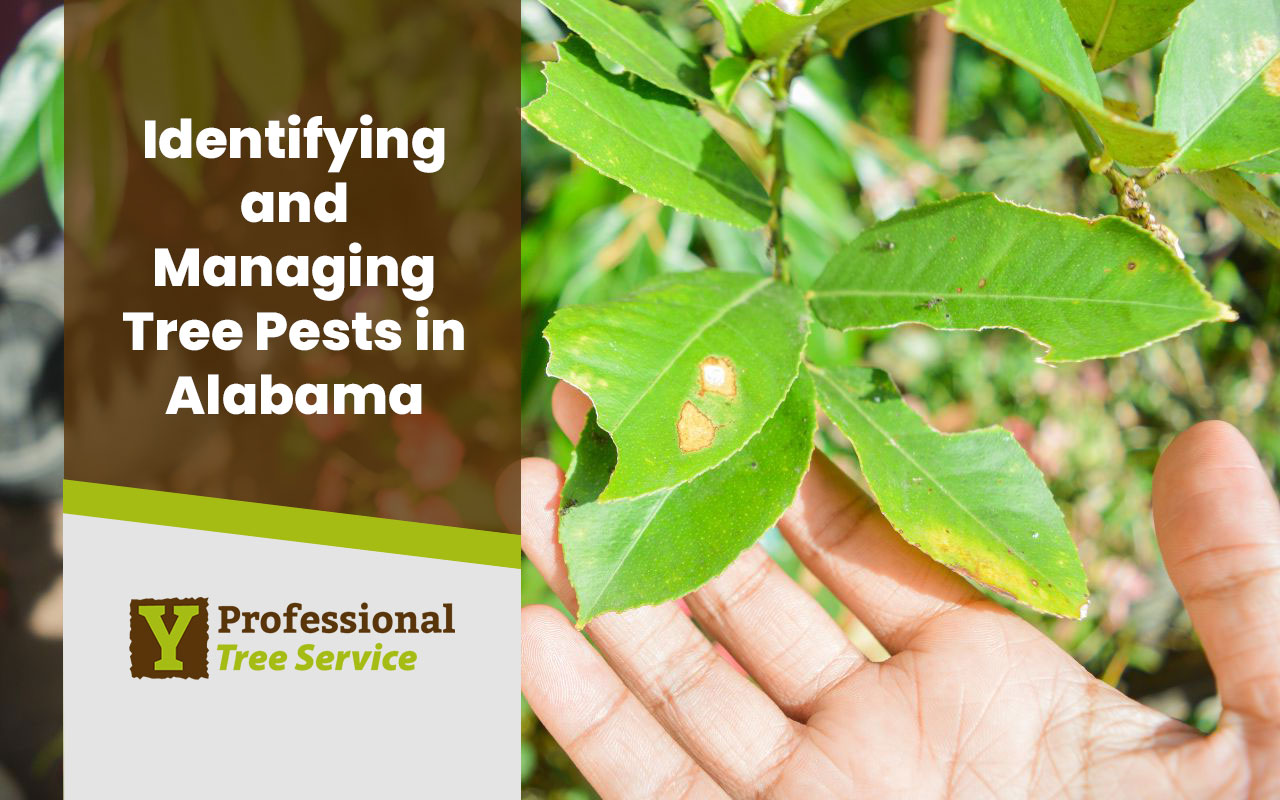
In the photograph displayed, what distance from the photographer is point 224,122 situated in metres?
1.23

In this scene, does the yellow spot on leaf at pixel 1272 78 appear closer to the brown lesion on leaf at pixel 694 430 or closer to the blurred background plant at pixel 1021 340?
the brown lesion on leaf at pixel 694 430

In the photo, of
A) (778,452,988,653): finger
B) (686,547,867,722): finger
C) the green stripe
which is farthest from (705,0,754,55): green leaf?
the green stripe

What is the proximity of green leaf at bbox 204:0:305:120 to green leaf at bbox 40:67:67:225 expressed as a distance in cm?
15

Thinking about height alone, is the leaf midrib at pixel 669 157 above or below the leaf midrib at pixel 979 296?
above

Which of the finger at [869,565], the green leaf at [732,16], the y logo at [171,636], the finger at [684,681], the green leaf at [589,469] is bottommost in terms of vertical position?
the y logo at [171,636]

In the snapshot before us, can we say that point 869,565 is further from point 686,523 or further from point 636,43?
point 636,43

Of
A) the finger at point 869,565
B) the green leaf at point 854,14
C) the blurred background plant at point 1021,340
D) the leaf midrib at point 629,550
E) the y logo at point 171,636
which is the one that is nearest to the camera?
the green leaf at point 854,14

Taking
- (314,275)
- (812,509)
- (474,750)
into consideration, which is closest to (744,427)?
(812,509)

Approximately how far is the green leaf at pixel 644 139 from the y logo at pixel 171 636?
1.06 m

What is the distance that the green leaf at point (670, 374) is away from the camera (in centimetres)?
49

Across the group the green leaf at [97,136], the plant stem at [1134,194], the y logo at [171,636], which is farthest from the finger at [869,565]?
the y logo at [171,636]

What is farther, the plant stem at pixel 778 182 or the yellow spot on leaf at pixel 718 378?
the plant stem at pixel 778 182

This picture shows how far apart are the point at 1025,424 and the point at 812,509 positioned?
88cm

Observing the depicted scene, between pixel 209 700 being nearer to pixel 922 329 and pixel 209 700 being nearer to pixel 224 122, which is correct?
pixel 224 122
